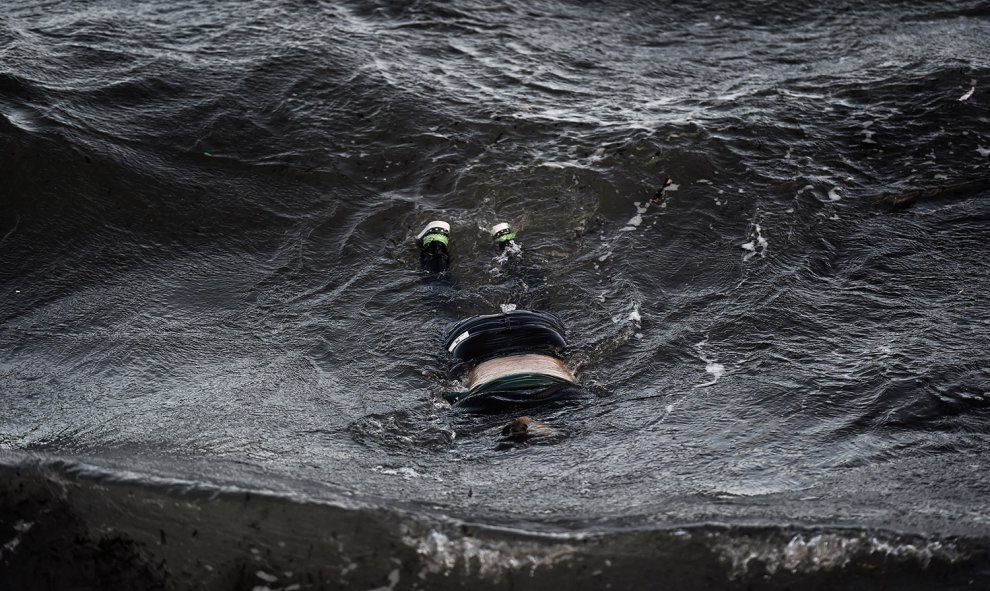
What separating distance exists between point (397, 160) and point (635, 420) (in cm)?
459

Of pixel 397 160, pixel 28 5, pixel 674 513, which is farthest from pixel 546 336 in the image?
pixel 28 5

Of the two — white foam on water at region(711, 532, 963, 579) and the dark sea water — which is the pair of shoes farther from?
white foam on water at region(711, 532, 963, 579)

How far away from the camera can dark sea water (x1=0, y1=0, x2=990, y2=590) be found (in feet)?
14.8

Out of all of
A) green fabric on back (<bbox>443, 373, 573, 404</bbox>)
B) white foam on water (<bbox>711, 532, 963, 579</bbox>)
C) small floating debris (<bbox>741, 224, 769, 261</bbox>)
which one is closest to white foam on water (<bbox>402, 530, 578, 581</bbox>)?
white foam on water (<bbox>711, 532, 963, 579</bbox>)

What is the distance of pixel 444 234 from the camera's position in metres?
A: 8.20

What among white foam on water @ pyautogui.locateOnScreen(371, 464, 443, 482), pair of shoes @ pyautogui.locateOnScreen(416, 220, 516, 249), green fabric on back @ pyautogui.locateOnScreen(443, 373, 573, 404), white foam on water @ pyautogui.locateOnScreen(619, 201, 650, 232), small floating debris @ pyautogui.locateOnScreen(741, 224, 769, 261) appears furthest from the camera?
white foam on water @ pyautogui.locateOnScreen(619, 201, 650, 232)

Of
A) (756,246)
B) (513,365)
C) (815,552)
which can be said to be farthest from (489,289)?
(815,552)

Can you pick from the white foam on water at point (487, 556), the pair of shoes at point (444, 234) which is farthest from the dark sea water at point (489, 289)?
the pair of shoes at point (444, 234)

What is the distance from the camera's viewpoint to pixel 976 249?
8188mm

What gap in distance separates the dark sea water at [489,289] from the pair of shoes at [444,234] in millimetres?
169

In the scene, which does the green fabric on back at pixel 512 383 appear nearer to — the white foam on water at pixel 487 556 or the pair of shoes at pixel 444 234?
the white foam on water at pixel 487 556

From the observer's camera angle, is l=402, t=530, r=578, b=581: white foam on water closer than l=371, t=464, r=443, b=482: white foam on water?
Yes

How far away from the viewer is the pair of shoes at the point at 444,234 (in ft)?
26.6

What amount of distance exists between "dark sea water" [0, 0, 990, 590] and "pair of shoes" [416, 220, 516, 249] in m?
0.17
